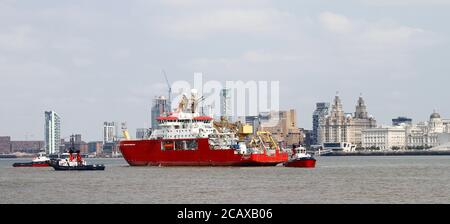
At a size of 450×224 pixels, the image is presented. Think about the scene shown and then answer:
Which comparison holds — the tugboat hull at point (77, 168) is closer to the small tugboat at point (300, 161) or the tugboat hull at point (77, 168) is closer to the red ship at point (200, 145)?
the red ship at point (200, 145)

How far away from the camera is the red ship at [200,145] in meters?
95.7

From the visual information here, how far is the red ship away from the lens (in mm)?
95688

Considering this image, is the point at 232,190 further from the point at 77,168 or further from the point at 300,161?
the point at 77,168

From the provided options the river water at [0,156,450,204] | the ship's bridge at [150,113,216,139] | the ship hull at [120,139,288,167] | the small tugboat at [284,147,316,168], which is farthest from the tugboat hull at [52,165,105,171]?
the river water at [0,156,450,204]

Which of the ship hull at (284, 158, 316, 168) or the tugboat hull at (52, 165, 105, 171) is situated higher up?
the ship hull at (284, 158, 316, 168)

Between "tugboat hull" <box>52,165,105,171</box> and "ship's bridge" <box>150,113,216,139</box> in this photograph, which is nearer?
"ship's bridge" <box>150,113,216,139</box>

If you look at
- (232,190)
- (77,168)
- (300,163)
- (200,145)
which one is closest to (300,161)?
(300,163)

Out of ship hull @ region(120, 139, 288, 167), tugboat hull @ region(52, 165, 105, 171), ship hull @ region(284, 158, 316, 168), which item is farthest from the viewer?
tugboat hull @ region(52, 165, 105, 171)

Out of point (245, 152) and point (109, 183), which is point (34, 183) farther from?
point (245, 152)

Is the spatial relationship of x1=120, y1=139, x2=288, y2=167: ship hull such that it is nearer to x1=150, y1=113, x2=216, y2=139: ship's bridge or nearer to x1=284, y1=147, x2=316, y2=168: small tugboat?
x1=284, y1=147, x2=316, y2=168: small tugboat
